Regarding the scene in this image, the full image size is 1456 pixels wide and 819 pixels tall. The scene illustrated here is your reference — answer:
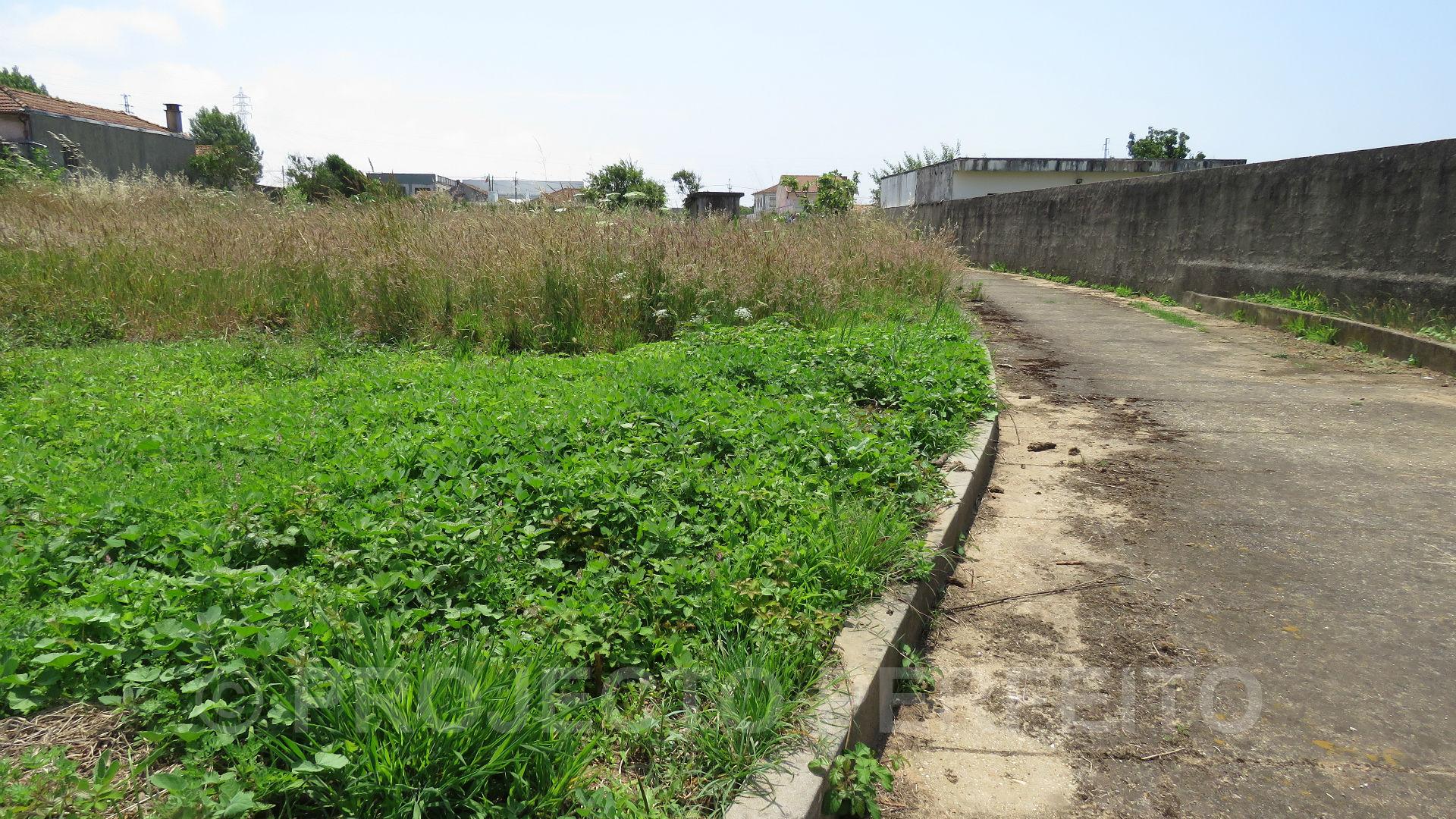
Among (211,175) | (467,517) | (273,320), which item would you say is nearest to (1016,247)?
(273,320)

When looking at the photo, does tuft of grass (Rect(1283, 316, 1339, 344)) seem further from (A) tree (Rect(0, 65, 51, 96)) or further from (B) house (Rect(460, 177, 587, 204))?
(A) tree (Rect(0, 65, 51, 96))

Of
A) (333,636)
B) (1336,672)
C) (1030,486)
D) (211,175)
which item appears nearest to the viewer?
(333,636)

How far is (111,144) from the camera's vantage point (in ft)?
116

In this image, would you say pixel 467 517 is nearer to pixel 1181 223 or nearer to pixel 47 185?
pixel 47 185

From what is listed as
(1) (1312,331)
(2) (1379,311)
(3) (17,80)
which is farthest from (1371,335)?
(3) (17,80)

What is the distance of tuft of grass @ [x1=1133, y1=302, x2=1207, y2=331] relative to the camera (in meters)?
11.4

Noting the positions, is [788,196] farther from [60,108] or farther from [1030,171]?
[60,108]

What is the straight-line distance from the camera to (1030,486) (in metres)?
4.89

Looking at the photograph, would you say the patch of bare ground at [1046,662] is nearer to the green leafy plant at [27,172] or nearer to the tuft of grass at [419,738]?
the tuft of grass at [419,738]

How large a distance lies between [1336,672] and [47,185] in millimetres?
14367

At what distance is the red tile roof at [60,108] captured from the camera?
31.6m

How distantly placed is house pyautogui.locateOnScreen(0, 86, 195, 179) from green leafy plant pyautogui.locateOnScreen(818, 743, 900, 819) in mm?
32520

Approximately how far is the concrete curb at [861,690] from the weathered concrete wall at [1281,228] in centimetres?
782

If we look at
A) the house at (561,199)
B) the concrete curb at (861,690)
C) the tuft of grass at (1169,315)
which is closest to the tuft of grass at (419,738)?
the concrete curb at (861,690)
